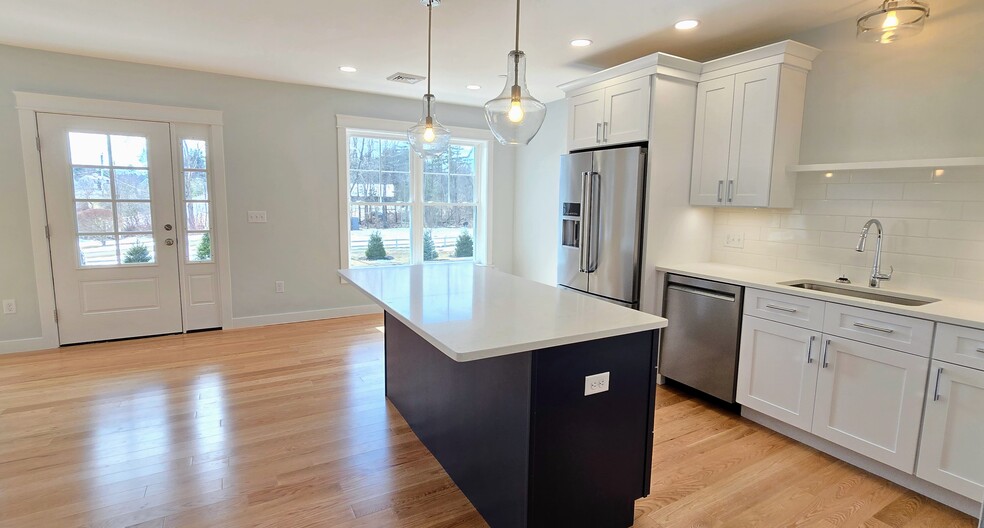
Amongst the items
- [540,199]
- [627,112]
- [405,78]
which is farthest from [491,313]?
[540,199]

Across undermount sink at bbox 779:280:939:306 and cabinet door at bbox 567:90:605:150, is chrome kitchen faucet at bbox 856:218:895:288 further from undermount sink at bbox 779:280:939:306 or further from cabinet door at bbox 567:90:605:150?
cabinet door at bbox 567:90:605:150

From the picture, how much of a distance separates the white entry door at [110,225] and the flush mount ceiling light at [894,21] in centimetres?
510

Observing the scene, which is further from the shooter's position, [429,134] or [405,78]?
[405,78]

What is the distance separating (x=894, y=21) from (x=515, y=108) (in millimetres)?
1588

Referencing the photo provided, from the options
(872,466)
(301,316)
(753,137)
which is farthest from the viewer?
(301,316)

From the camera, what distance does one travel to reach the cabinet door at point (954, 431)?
6.47 feet

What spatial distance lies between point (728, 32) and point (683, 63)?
319mm

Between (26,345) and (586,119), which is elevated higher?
(586,119)

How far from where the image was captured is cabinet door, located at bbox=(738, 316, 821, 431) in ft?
8.34

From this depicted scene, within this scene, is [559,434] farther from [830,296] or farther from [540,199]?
[540,199]

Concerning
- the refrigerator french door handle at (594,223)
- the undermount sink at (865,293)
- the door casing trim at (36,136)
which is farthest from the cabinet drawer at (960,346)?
the door casing trim at (36,136)

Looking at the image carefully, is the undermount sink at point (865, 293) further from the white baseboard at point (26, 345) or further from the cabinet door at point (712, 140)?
the white baseboard at point (26, 345)

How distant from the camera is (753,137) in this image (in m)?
2.99

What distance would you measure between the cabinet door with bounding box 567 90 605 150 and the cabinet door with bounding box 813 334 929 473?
2086 millimetres
